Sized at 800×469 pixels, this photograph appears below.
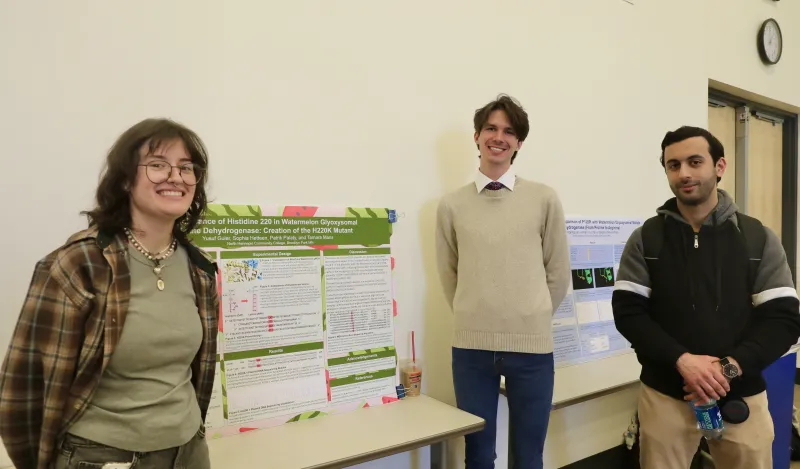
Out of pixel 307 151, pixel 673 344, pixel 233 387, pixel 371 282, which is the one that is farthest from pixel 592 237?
pixel 233 387

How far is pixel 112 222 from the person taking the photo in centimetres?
104

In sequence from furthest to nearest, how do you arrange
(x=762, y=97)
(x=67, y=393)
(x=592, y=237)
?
(x=762, y=97) → (x=592, y=237) → (x=67, y=393)

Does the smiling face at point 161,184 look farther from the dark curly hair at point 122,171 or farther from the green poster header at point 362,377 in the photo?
the green poster header at point 362,377

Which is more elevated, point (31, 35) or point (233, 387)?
point (31, 35)

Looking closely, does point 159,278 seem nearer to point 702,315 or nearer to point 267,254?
point 267,254

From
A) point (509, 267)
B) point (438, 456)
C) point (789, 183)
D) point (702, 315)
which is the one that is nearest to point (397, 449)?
point (438, 456)

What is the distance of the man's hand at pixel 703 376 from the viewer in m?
1.52

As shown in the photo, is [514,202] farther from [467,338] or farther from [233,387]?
[233,387]

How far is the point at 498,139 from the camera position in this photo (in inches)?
72.1

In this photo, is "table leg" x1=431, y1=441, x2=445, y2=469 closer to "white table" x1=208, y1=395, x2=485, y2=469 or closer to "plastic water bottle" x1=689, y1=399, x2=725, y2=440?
"white table" x1=208, y1=395, x2=485, y2=469

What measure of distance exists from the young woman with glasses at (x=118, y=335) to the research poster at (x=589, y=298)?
1.95 m

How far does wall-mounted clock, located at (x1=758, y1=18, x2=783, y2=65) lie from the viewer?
382 cm

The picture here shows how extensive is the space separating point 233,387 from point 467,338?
0.83m

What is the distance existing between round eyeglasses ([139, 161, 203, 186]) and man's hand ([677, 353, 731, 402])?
1.51 meters
